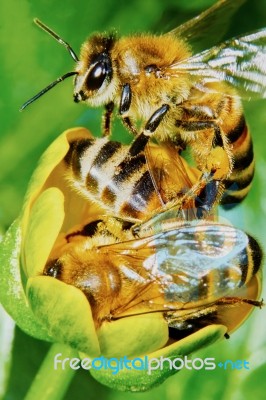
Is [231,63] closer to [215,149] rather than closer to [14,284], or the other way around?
[215,149]

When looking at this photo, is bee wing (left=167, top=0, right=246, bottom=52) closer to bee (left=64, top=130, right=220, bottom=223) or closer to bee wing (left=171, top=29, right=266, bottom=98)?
bee wing (left=171, top=29, right=266, bottom=98)

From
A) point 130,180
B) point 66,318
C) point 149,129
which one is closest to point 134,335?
point 66,318

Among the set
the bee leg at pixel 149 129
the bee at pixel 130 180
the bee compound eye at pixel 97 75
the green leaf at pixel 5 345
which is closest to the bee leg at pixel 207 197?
the bee at pixel 130 180

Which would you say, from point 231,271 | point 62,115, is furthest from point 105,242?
point 62,115

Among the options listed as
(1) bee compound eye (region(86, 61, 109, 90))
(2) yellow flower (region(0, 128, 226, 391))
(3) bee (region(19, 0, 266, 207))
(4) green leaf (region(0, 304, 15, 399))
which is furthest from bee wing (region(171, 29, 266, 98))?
(4) green leaf (region(0, 304, 15, 399))

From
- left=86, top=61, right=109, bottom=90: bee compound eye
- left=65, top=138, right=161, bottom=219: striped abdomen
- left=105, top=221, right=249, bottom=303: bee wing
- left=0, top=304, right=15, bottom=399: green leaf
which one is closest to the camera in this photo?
left=105, top=221, right=249, bottom=303: bee wing
